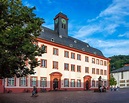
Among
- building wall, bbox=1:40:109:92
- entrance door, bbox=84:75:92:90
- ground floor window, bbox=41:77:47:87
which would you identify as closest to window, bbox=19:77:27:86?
building wall, bbox=1:40:109:92

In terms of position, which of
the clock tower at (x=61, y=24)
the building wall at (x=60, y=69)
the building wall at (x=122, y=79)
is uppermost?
the clock tower at (x=61, y=24)

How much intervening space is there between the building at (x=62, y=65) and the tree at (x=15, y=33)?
23965 millimetres

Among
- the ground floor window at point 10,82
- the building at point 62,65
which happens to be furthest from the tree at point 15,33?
the building at point 62,65

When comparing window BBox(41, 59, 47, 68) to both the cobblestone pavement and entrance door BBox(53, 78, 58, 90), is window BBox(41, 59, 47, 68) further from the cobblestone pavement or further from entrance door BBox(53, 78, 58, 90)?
the cobblestone pavement

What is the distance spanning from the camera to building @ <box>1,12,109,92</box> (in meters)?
→ 44.0

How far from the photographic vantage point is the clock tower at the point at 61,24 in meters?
56.8

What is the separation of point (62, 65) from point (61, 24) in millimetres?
13072

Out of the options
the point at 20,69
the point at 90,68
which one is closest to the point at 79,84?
the point at 90,68

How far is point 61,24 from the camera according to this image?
5759 cm

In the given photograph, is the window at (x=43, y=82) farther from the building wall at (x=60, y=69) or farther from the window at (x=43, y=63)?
the window at (x=43, y=63)

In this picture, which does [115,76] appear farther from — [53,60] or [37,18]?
[37,18]

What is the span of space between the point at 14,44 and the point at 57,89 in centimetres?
3552

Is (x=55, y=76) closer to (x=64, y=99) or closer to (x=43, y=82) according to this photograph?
(x=43, y=82)

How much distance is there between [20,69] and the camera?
60.5 ft
